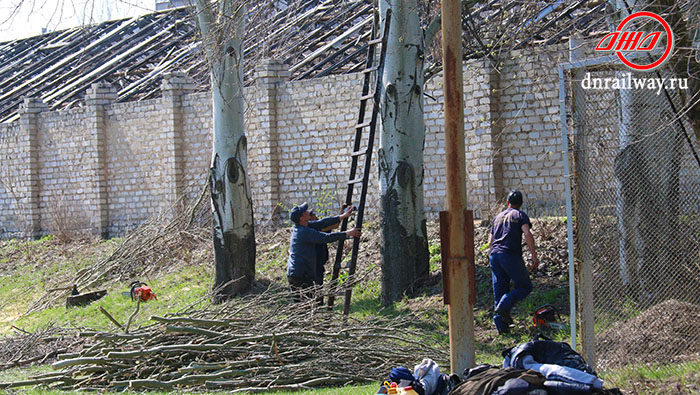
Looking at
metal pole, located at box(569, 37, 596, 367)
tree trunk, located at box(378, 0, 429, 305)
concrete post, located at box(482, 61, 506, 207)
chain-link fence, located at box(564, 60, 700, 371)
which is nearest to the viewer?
metal pole, located at box(569, 37, 596, 367)

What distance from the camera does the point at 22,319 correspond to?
16.6 metres

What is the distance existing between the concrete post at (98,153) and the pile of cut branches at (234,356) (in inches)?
635

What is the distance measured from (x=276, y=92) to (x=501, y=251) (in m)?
11.6

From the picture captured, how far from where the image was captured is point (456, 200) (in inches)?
254

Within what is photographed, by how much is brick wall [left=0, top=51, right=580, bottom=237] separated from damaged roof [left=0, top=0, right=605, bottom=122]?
46.8 inches

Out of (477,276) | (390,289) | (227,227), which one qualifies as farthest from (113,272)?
(477,276)

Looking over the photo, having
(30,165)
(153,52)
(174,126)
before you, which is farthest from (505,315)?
(153,52)

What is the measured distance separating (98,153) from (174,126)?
3.47 meters

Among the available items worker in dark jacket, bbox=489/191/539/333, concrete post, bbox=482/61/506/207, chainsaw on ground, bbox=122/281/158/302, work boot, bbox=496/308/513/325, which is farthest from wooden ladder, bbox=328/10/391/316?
concrete post, bbox=482/61/506/207

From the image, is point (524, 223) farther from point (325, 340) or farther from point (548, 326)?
point (325, 340)

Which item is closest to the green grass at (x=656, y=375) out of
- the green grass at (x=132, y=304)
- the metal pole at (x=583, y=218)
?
the metal pole at (x=583, y=218)

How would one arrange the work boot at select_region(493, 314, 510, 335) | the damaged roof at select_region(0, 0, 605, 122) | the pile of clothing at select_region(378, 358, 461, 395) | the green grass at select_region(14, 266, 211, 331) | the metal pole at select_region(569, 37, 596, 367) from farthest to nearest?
the damaged roof at select_region(0, 0, 605, 122) < the green grass at select_region(14, 266, 211, 331) < the work boot at select_region(493, 314, 510, 335) < the metal pole at select_region(569, 37, 596, 367) < the pile of clothing at select_region(378, 358, 461, 395)

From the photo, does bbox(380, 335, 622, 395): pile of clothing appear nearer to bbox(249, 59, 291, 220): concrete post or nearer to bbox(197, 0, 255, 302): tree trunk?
bbox(197, 0, 255, 302): tree trunk

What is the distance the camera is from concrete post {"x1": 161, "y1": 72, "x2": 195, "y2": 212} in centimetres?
2280
